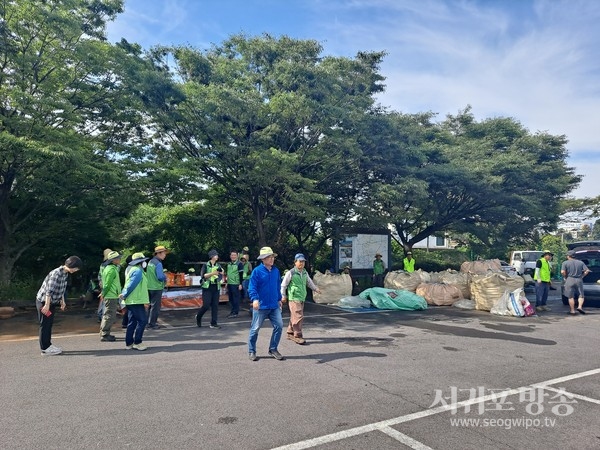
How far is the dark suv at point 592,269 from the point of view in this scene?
12727mm

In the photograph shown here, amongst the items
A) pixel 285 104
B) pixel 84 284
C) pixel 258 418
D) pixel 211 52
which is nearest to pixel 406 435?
pixel 258 418

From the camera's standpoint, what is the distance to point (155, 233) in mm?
16547

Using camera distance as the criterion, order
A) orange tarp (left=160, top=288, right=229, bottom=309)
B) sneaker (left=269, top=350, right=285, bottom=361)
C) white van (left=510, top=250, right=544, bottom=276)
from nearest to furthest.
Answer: sneaker (left=269, top=350, right=285, bottom=361) < orange tarp (left=160, top=288, right=229, bottom=309) < white van (left=510, top=250, right=544, bottom=276)

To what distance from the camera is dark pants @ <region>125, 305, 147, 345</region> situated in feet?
22.4

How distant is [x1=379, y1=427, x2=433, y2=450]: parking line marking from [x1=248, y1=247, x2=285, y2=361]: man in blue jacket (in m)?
2.62

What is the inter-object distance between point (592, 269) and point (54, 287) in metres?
15.7

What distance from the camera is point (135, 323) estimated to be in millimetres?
6938

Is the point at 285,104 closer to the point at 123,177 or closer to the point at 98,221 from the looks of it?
the point at 123,177

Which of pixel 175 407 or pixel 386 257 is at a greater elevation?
pixel 386 257

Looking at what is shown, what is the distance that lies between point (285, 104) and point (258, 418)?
32.8 feet

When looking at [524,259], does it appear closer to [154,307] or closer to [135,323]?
[154,307]

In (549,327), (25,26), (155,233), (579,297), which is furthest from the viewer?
(155,233)

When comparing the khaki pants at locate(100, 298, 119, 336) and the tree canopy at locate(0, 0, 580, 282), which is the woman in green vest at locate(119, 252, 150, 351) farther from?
the tree canopy at locate(0, 0, 580, 282)

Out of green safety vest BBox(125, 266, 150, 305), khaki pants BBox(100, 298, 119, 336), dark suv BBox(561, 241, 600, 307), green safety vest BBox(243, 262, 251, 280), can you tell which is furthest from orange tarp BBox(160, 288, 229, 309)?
dark suv BBox(561, 241, 600, 307)
